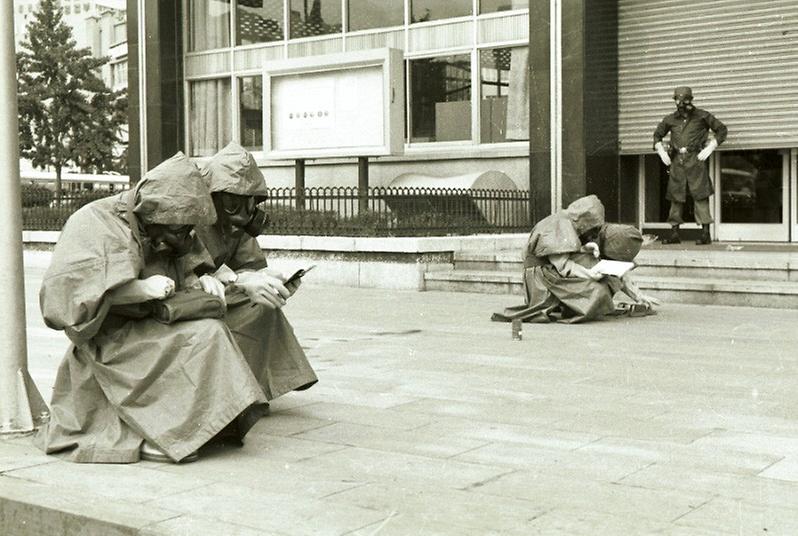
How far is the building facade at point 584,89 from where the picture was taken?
50.9 feet

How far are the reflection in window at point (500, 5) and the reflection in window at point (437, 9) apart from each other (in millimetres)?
241

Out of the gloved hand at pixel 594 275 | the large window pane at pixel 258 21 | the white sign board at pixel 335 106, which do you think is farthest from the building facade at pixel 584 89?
the gloved hand at pixel 594 275

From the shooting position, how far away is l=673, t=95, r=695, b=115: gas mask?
567 inches

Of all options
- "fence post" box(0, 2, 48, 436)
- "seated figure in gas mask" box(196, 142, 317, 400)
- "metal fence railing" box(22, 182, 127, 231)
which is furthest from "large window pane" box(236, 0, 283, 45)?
"fence post" box(0, 2, 48, 436)

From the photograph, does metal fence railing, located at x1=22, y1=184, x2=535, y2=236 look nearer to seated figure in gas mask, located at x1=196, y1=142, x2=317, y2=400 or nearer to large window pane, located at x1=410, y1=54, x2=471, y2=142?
large window pane, located at x1=410, y1=54, x2=471, y2=142

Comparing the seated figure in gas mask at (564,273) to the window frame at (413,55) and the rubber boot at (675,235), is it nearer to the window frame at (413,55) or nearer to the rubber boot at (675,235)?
the rubber boot at (675,235)

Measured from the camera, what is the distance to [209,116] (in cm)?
2139

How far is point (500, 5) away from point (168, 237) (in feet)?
43.3

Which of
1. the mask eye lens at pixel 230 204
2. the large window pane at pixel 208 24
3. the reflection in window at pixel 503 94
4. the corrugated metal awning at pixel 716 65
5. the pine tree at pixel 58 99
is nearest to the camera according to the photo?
the mask eye lens at pixel 230 204

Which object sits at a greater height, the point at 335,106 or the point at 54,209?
the point at 335,106

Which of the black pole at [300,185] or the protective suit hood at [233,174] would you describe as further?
the black pole at [300,185]

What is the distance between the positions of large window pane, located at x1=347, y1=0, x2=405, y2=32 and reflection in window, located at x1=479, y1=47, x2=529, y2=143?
1.90 m

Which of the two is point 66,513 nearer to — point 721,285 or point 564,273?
point 564,273

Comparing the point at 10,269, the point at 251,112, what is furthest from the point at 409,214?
the point at 10,269
